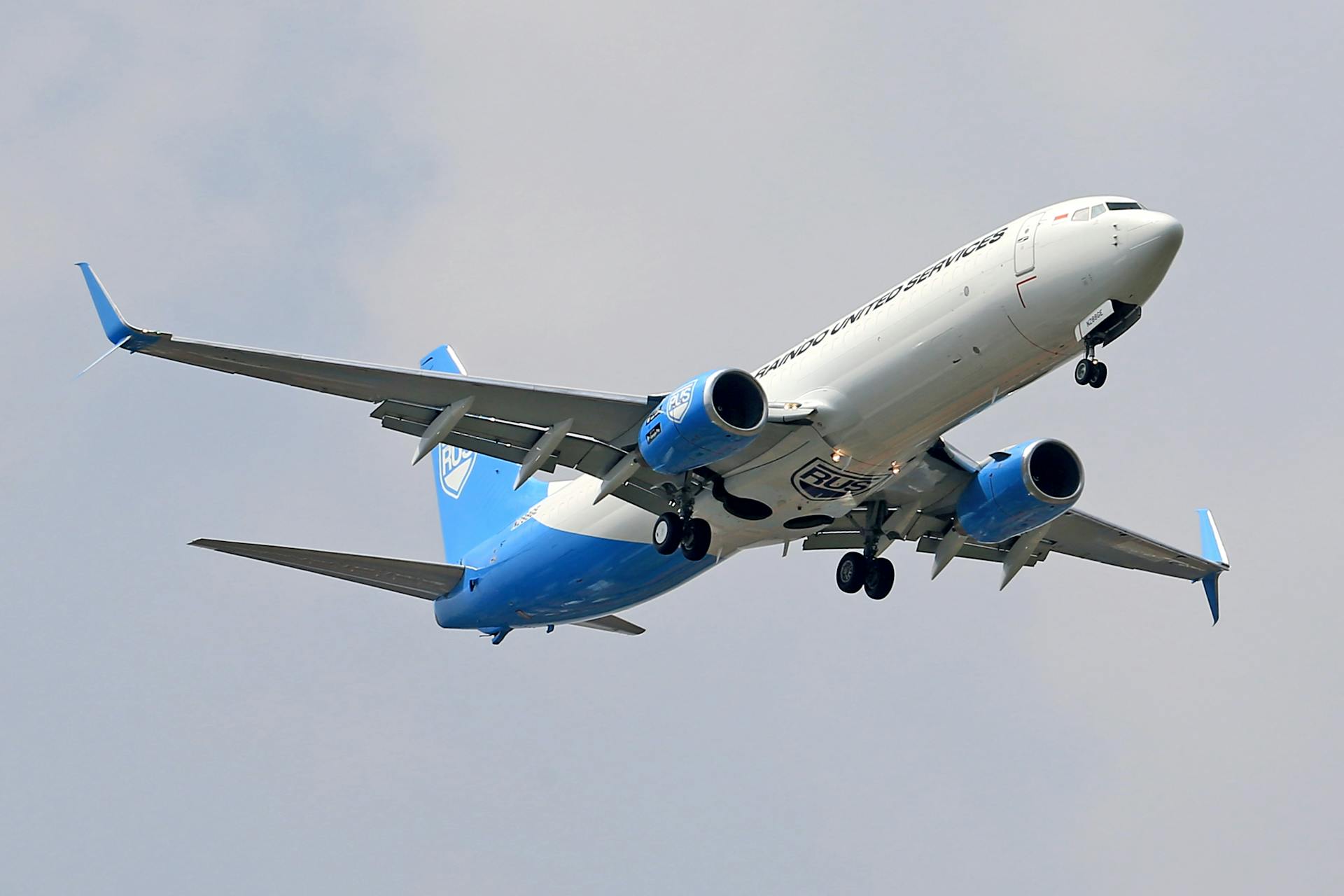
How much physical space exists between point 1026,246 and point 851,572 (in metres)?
10.2

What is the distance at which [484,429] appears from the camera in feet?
109

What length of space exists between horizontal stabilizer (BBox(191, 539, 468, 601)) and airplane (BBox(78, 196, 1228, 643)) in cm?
6

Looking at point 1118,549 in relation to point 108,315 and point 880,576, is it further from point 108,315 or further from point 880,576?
point 108,315

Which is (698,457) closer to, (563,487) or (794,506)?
(794,506)

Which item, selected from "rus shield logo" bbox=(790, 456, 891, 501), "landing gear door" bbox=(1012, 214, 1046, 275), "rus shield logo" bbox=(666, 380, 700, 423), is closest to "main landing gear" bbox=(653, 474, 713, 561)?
"rus shield logo" bbox=(790, 456, 891, 501)

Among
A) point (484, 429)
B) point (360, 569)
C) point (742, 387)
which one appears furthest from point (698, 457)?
point (360, 569)

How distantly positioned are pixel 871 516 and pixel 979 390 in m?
7.44

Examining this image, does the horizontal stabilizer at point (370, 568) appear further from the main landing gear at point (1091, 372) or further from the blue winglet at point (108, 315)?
the main landing gear at point (1091, 372)

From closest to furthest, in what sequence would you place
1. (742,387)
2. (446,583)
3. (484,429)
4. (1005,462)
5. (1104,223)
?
(1104,223) < (742,387) < (484,429) < (1005,462) < (446,583)

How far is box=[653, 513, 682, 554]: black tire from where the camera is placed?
33781mm

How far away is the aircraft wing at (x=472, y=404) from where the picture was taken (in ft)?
97.3

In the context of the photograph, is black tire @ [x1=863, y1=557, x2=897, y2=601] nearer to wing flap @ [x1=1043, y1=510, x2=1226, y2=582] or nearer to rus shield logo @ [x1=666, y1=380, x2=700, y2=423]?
wing flap @ [x1=1043, y1=510, x2=1226, y2=582]

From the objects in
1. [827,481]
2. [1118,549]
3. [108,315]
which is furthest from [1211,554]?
[108,315]

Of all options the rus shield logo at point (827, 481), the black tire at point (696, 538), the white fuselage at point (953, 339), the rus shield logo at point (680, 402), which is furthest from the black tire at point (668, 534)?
the rus shield logo at point (680, 402)
